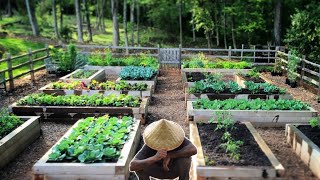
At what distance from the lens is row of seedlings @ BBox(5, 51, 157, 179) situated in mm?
4781

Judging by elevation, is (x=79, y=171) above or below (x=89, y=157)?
below

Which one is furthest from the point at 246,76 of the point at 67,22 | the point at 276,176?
the point at 67,22

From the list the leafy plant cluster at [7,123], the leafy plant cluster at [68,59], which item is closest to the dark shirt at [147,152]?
the leafy plant cluster at [7,123]

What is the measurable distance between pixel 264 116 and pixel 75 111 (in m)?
4.44

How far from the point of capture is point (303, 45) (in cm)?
1377

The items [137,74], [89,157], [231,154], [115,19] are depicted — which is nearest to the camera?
[89,157]

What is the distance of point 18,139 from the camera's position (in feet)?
20.8

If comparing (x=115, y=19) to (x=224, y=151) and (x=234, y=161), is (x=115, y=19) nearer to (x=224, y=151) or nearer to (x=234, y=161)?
(x=224, y=151)

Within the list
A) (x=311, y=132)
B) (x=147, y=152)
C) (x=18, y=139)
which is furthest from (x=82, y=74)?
(x=147, y=152)

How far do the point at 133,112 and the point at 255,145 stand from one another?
10.7ft

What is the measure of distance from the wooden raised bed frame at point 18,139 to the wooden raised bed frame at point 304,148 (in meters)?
5.17

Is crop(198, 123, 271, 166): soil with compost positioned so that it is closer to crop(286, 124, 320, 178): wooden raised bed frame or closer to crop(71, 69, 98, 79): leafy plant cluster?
crop(286, 124, 320, 178): wooden raised bed frame

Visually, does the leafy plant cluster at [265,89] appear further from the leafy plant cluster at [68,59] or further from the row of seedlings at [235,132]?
the leafy plant cluster at [68,59]

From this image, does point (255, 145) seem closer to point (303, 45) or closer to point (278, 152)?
point (278, 152)
